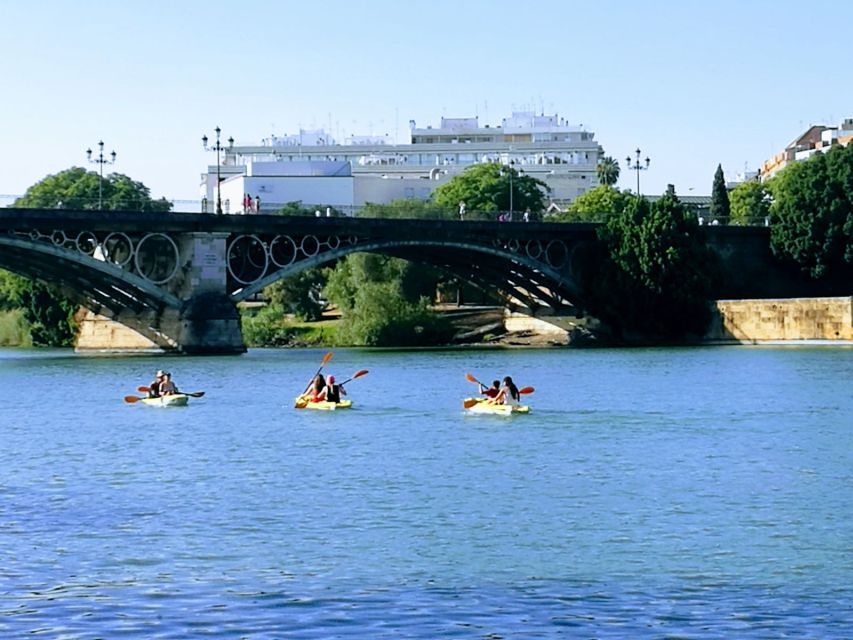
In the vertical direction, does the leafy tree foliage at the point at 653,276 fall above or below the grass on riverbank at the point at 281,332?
above

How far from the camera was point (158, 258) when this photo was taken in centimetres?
9444

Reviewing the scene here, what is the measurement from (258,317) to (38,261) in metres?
31.7

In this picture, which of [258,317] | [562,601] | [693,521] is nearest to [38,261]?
[258,317]

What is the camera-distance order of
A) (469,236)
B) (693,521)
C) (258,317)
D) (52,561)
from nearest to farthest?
(52,561), (693,521), (469,236), (258,317)

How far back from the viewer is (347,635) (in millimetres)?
20391

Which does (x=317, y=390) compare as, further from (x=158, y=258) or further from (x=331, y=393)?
(x=158, y=258)

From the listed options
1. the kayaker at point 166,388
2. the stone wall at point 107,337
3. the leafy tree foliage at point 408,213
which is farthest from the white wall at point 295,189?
the kayaker at point 166,388

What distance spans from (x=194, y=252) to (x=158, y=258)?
11.2 feet

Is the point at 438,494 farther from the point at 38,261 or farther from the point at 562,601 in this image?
the point at 38,261

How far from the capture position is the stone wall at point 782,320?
94.9 metres

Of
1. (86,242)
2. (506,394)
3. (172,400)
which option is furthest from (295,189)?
(506,394)

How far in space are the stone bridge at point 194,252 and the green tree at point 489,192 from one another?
53.6m

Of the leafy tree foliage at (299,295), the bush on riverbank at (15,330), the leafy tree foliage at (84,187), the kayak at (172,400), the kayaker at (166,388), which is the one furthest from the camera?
the leafy tree foliage at (84,187)

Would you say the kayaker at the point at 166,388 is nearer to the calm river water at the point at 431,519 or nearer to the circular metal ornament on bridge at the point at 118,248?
the calm river water at the point at 431,519
